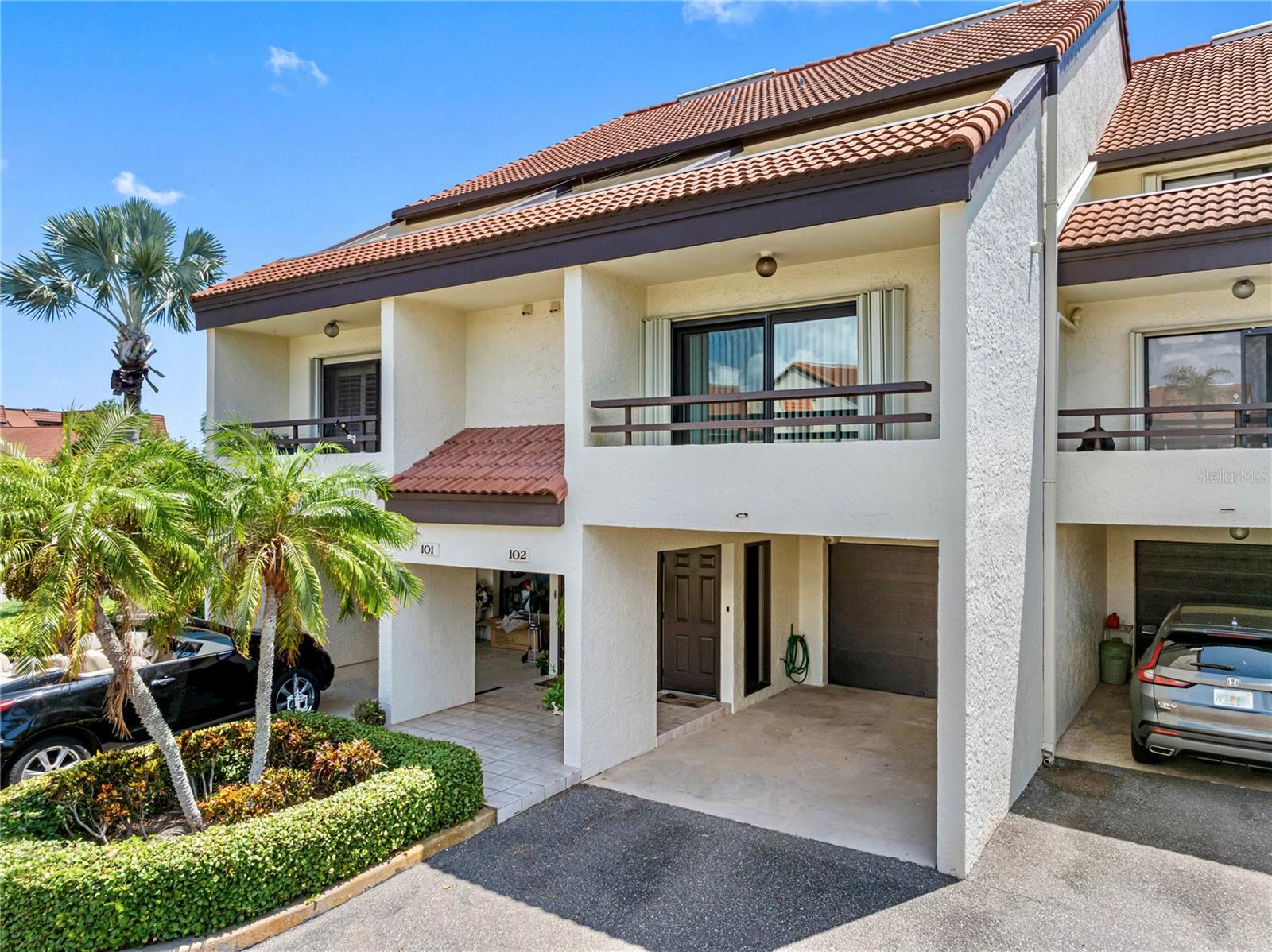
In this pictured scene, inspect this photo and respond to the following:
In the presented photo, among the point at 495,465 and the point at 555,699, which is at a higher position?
the point at 495,465

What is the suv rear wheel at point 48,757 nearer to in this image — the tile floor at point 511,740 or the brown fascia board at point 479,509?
the tile floor at point 511,740

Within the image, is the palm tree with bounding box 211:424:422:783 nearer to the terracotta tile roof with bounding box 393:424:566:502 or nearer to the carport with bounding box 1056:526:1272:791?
the terracotta tile roof with bounding box 393:424:566:502

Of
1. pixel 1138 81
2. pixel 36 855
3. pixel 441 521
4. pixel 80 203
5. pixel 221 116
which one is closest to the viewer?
pixel 36 855

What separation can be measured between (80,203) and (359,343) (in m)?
8.61

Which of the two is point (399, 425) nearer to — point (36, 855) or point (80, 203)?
point (36, 855)

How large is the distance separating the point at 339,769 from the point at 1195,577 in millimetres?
12204

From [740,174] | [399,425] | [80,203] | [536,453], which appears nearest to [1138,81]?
[740,174]

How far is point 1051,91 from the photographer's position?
909 cm

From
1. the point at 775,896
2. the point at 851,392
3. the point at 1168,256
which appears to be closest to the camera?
the point at 775,896

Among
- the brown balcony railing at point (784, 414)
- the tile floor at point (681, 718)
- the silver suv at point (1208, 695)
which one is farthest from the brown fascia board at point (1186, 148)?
the tile floor at point (681, 718)

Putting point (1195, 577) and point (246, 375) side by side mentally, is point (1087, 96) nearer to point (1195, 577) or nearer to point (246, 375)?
point (1195, 577)

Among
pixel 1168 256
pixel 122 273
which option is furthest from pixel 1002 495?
pixel 122 273

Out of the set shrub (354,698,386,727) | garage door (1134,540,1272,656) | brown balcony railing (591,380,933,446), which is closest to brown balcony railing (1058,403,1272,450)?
garage door (1134,540,1272,656)

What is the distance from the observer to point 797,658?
1274 centimetres
